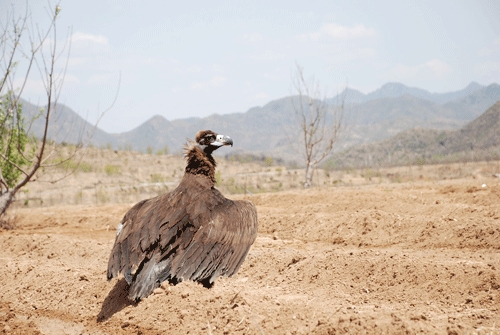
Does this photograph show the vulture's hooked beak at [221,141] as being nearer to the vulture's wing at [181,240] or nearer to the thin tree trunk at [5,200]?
the vulture's wing at [181,240]

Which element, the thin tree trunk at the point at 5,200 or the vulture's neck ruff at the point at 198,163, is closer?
the vulture's neck ruff at the point at 198,163

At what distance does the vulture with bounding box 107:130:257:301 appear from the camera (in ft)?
16.1

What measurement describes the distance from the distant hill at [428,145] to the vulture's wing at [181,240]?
77.2 m

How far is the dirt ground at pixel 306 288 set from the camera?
185 inches

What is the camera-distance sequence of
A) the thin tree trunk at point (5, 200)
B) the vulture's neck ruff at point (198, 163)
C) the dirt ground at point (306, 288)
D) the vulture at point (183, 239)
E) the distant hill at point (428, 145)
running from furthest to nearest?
the distant hill at point (428, 145) < the thin tree trunk at point (5, 200) < the vulture's neck ruff at point (198, 163) < the vulture at point (183, 239) < the dirt ground at point (306, 288)

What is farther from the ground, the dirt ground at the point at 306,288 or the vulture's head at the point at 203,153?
the vulture's head at the point at 203,153

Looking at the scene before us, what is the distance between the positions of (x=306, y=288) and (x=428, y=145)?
313 ft

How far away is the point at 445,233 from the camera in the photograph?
915 cm

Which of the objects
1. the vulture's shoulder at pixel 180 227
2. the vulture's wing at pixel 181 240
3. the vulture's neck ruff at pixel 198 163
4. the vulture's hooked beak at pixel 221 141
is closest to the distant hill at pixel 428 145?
the vulture's hooked beak at pixel 221 141

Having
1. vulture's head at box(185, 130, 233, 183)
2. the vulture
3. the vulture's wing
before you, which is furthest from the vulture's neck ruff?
the vulture's wing

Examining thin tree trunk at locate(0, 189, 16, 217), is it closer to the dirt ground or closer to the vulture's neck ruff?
the dirt ground

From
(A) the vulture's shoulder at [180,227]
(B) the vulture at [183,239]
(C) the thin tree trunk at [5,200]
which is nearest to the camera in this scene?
(B) the vulture at [183,239]

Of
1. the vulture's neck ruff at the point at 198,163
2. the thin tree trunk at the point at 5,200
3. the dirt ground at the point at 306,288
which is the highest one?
the vulture's neck ruff at the point at 198,163

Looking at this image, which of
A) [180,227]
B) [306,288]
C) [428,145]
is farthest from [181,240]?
[428,145]
